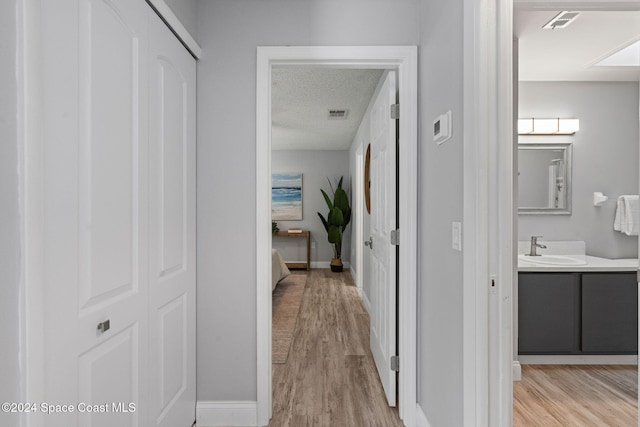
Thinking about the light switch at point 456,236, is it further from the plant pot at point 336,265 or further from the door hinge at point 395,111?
the plant pot at point 336,265

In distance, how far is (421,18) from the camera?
2035 mm

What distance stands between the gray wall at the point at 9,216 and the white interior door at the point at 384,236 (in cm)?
178

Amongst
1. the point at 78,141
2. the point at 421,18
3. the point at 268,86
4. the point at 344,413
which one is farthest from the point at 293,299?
the point at 78,141

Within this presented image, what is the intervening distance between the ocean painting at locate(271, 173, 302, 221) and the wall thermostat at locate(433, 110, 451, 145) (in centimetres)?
595

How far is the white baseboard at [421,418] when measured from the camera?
1917mm

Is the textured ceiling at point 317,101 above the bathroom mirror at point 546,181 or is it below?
above

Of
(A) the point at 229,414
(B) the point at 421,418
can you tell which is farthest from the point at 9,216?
(B) the point at 421,418

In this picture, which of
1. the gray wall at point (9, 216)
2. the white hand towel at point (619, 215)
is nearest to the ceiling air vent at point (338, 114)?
the white hand towel at point (619, 215)

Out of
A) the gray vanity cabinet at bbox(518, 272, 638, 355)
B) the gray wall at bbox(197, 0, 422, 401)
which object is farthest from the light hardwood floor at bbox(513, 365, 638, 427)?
the gray wall at bbox(197, 0, 422, 401)

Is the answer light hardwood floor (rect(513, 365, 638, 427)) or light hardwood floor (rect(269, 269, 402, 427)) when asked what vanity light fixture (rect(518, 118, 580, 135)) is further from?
light hardwood floor (rect(269, 269, 402, 427))

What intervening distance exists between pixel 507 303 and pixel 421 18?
1.53 metres

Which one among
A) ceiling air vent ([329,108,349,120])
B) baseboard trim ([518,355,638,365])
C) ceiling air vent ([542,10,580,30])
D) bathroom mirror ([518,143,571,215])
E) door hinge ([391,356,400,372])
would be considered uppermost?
ceiling air vent ([329,108,349,120])

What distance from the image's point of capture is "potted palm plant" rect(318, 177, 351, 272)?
7008 mm

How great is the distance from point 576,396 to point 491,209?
194cm
